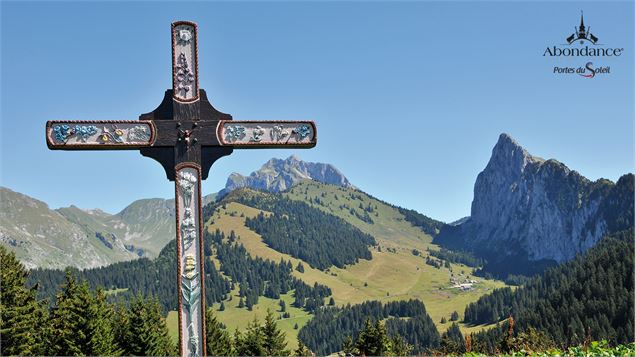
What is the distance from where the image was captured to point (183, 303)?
12547 mm

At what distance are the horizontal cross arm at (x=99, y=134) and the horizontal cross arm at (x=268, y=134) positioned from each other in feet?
5.16

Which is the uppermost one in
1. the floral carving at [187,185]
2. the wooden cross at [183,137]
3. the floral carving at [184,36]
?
the floral carving at [184,36]

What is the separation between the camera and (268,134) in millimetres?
13516

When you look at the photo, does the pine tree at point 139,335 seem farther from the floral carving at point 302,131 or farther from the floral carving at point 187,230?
the floral carving at point 302,131

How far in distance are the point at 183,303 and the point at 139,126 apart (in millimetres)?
3690

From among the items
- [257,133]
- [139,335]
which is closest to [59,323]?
[139,335]

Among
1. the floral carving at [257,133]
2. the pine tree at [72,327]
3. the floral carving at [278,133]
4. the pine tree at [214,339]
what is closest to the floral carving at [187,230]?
the floral carving at [257,133]

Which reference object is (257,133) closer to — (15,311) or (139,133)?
(139,133)

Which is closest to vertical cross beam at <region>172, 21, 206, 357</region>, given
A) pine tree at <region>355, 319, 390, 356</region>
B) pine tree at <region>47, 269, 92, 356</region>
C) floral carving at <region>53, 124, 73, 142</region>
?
floral carving at <region>53, 124, 73, 142</region>

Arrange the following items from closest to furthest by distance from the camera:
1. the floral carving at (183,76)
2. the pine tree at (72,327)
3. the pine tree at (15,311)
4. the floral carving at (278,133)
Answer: the floral carving at (183,76), the floral carving at (278,133), the pine tree at (15,311), the pine tree at (72,327)

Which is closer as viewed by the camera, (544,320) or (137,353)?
(137,353)

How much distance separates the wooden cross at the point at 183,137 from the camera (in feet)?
42.2

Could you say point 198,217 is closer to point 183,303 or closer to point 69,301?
point 183,303

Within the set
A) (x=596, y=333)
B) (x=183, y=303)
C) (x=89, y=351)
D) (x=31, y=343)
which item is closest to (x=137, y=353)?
(x=89, y=351)
